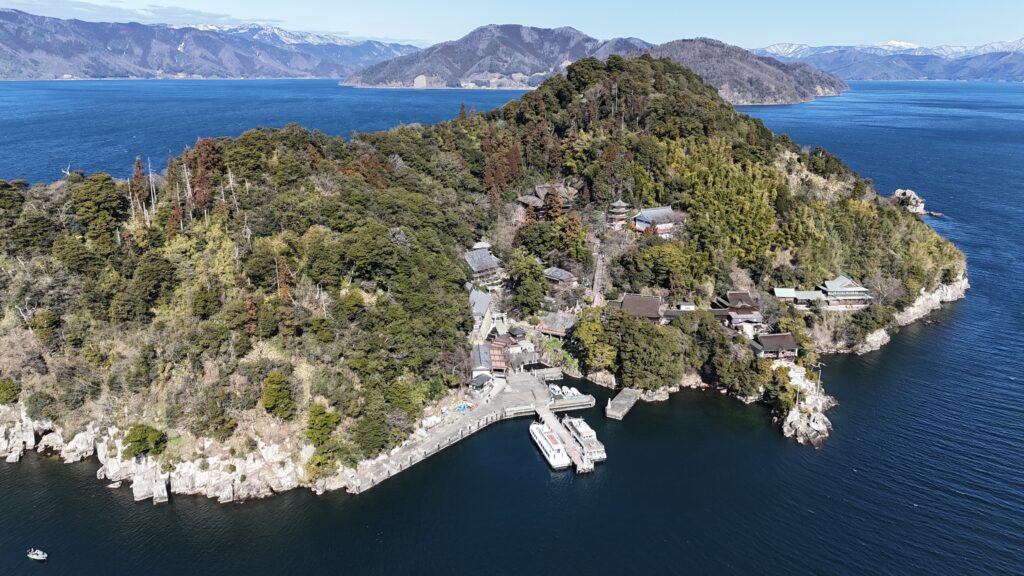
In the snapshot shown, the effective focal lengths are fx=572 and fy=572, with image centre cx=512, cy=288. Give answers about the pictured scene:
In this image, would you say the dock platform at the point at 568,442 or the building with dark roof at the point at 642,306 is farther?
the building with dark roof at the point at 642,306

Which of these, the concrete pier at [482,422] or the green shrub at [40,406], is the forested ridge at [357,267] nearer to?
the green shrub at [40,406]

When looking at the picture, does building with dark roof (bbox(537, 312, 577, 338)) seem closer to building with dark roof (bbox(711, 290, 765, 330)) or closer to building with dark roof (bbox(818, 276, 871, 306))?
building with dark roof (bbox(711, 290, 765, 330))

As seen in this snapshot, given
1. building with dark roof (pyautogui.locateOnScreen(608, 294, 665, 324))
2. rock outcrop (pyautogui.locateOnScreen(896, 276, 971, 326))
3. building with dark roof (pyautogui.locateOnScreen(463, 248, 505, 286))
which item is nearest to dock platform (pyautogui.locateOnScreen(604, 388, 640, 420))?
building with dark roof (pyautogui.locateOnScreen(608, 294, 665, 324))

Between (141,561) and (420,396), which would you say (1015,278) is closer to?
(420,396)

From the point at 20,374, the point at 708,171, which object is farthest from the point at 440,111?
the point at 20,374

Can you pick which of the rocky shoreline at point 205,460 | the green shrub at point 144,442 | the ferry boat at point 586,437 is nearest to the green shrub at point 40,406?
the rocky shoreline at point 205,460

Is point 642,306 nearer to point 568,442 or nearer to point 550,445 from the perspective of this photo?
point 568,442
